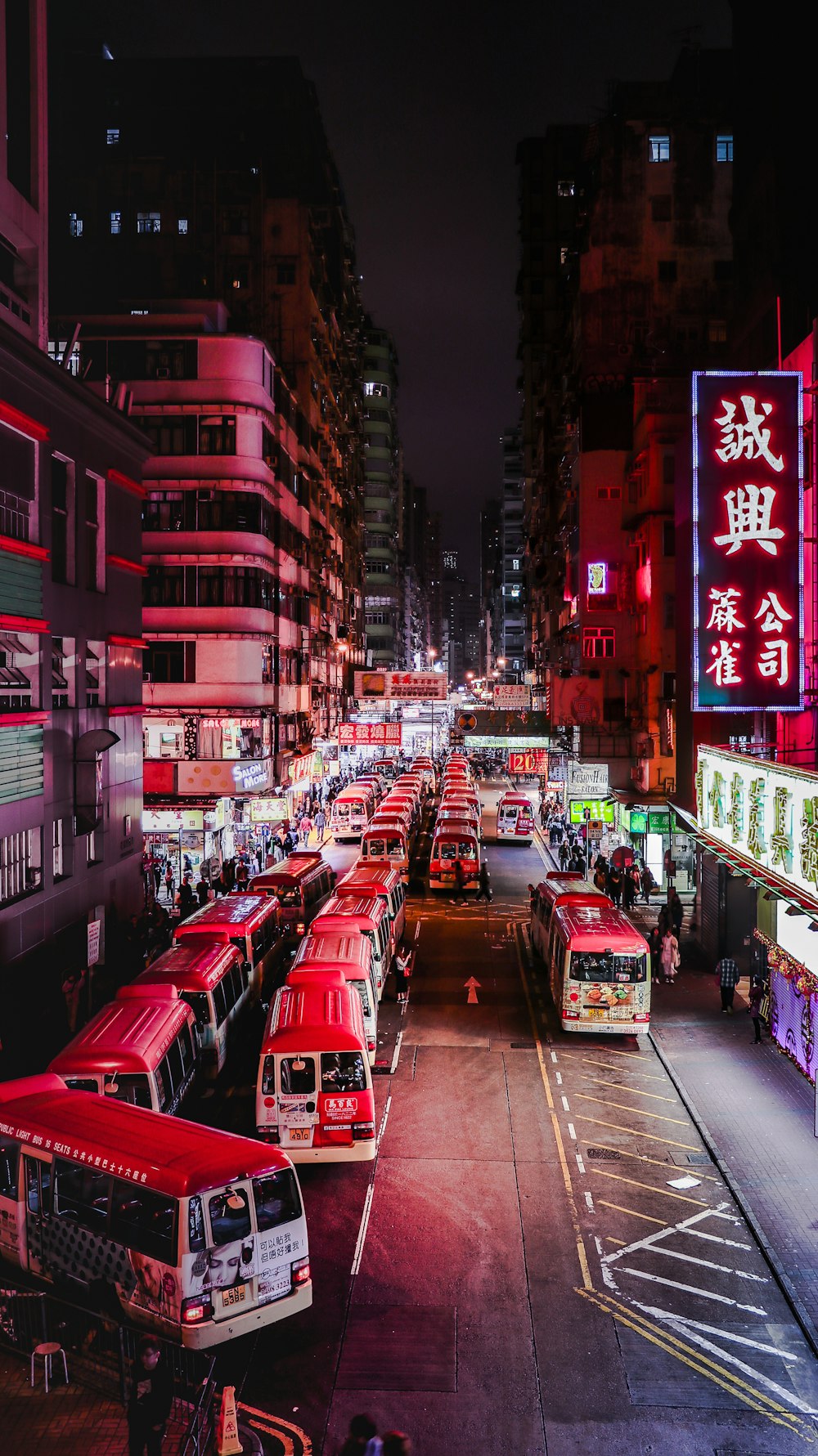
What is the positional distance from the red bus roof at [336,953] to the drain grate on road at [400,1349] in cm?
832

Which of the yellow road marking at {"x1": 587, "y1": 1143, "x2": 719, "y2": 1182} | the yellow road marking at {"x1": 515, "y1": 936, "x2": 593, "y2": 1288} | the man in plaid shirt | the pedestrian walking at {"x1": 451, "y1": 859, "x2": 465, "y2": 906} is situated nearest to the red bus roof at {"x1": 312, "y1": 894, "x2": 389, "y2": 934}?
the yellow road marking at {"x1": 515, "y1": 936, "x2": 593, "y2": 1288}

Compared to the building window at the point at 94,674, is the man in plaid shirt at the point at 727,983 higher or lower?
lower

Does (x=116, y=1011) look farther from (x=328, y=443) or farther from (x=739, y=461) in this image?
(x=328, y=443)

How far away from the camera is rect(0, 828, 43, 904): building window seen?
19.4 m

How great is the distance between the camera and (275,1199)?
1041 centimetres

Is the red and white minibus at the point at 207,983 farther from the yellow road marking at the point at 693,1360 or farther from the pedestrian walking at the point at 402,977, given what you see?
the yellow road marking at the point at 693,1360

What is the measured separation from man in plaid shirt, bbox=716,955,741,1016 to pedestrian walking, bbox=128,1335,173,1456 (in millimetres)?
15957

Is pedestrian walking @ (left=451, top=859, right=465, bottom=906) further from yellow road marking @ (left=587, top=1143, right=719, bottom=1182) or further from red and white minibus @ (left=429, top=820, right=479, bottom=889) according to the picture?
yellow road marking @ (left=587, top=1143, right=719, bottom=1182)

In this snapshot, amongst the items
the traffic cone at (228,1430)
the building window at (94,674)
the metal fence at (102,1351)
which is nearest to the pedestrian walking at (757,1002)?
the metal fence at (102,1351)

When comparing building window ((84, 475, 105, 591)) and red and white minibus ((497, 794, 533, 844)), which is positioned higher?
building window ((84, 475, 105, 591))

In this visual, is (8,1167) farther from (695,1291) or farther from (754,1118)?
(754,1118)

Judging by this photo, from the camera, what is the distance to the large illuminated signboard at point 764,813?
13805 millimetres

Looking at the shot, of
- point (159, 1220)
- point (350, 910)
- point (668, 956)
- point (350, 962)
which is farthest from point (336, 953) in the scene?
point (159, 1220)

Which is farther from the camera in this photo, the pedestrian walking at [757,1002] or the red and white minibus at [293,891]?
the red and white minibus at [293,891]
